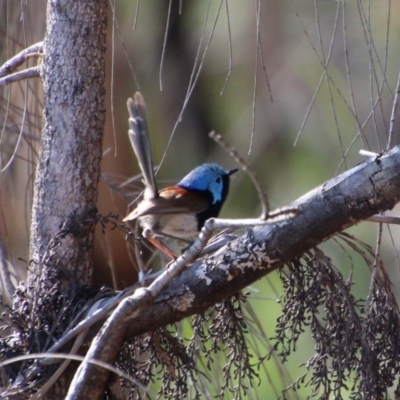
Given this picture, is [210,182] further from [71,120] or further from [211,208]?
[71,120]

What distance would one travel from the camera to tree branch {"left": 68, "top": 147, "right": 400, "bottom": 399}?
158cm

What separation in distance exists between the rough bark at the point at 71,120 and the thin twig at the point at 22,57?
0.08m

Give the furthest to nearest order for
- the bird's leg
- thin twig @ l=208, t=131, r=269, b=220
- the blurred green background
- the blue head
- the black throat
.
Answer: the blurred green background < the blue head < the black throat < the bird's leg < thin twig @ l=208, t=131, r=269, b=220

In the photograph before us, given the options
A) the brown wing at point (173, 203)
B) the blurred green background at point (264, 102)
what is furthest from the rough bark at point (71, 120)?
the blurred green background at point (264, 102)

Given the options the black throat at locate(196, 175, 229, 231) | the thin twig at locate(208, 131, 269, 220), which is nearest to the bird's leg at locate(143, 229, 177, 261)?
the black throat at locate(196, 175, 229, 231)

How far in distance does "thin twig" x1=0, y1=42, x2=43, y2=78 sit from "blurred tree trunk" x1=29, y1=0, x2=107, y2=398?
0.08m

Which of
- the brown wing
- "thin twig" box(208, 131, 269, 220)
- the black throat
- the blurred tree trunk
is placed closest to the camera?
"thin twig" box(208, 131, 269, 220)

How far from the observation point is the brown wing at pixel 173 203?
2859 mm

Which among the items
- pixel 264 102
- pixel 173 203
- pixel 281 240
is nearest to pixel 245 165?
pixel 281 240

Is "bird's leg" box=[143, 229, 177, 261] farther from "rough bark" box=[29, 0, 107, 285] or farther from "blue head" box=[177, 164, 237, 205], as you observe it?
"blue head" box=[177, 164, 237, 205]

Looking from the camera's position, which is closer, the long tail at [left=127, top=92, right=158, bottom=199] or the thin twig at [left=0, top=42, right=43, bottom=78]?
the thin twig at [left=0, top=42, right=43, bottom=78]

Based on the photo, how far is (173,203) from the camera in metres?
2.98

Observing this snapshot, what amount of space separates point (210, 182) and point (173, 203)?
40 centimetres

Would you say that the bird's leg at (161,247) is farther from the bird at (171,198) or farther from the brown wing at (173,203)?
the brown wing at (173,203)
